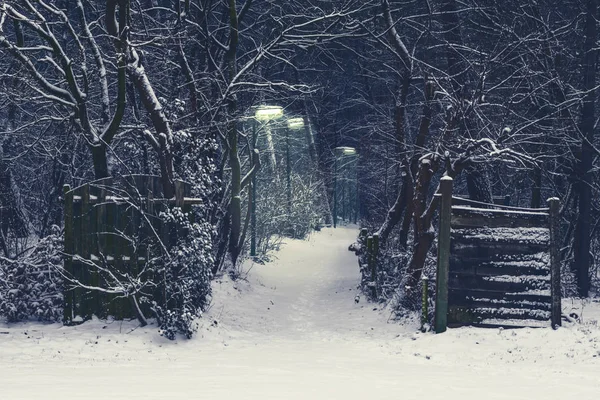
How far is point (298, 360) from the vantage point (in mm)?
10062

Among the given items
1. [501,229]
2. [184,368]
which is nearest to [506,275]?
[501,229]

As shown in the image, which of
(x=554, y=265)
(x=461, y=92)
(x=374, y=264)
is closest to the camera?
(x=554, y=265)

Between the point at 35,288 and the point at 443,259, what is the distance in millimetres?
6733

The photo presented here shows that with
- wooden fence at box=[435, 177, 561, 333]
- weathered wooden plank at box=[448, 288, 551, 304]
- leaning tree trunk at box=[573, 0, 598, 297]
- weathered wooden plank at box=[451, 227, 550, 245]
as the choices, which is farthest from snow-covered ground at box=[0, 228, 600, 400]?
weathered wooden plank at box=[451, 227, 550, 245]

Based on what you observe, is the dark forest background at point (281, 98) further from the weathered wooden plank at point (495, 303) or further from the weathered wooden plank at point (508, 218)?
the weathered wooden plank at point (495, 303)

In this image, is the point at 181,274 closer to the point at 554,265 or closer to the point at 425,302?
the point at 425,302

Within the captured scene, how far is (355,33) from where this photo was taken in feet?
58.3

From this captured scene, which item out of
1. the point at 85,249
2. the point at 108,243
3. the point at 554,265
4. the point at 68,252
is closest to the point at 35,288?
the point at 68,252

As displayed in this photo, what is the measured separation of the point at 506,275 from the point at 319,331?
413 cm

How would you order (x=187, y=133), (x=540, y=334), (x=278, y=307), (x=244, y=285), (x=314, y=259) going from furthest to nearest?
(x=314, y=259)
(x=244, y=285)
(x=278, y=307)
(x=187, y=133)
(x=540, y=334)

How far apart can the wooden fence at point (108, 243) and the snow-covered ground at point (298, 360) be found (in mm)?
405

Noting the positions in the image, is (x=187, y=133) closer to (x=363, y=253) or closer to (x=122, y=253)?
(x=122, y=253)

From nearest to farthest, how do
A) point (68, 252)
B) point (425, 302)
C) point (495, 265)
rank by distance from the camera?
1. point (68, 252)
2. point (495, 265)
3. point (425, 302)

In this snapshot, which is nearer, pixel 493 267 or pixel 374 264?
pixel 493 267
